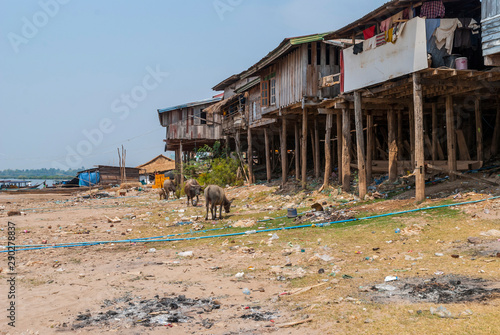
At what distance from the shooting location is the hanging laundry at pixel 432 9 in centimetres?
1049

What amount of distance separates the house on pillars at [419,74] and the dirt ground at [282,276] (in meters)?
2.27

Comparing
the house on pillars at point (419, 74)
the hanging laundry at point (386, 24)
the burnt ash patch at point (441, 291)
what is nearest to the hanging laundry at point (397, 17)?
the house on pillars at point (419, 74)

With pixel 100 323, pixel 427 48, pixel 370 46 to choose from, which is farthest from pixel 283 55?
pixel 100 323

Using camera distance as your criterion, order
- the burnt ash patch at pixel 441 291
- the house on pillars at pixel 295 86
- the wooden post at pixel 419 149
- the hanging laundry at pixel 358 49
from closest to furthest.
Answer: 1. the burnt ash patch at pixel 441 291
2. the wooden post at pixel 419 149
3. the hanging laundry at pixel 358 49
4. the house on pillars at pixel 295 86

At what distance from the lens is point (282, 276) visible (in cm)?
649

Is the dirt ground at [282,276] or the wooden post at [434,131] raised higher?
the wooden post at [434,131]

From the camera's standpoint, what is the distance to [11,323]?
4.77m

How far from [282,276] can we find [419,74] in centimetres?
730

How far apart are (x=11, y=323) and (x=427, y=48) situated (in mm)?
10904

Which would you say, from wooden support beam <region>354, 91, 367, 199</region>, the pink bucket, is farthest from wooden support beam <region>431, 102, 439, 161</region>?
the pink bucket

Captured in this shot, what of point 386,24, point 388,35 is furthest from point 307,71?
point 388,35

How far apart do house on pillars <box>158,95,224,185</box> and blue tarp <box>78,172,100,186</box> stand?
42.4 ft

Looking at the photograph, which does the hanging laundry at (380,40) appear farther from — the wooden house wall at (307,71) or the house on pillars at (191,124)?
the house on pillars at (191,124)

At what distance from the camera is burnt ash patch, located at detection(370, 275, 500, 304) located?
15.6 ft
